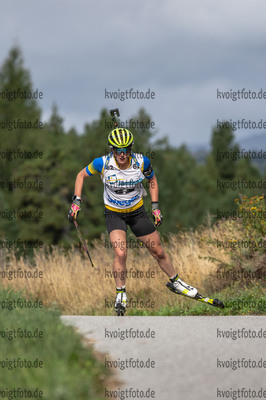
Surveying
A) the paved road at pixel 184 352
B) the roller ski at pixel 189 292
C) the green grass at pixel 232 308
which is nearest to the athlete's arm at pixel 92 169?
the roller ski at pixel 189 292

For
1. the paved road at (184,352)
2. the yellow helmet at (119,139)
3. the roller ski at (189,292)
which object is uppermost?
the yellow helmet at (119,139)

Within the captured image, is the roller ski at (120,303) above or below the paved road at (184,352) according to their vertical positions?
above

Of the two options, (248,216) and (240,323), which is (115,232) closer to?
(240,323)

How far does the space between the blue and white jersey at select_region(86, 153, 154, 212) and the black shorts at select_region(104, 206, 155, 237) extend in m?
0.08

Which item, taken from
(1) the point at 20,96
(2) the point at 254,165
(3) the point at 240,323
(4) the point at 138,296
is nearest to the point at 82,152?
(1) the point at 20,96

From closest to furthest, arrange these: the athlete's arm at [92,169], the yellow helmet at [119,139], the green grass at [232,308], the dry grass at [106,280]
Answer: the yellow helmet at [119,139]
the green grass at [232,308]
the athlete's arm at [92,169]
the dry grass at [106,280]

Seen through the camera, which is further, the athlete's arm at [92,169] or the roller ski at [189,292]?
the athlete's arm at [92,169]

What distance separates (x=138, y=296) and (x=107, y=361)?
6417 millimetres

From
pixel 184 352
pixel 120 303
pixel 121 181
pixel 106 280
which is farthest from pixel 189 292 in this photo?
pixel 106 280

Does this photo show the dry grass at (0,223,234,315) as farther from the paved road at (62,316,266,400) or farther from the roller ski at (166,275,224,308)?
the paved road at (62,316,266,400)

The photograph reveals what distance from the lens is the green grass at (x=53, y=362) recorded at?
A: 408cm

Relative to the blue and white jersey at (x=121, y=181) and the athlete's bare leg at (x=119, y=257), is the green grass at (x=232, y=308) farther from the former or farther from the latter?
the blue and white jersey at (x=121, y=181)

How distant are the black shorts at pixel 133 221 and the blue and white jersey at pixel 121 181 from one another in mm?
83

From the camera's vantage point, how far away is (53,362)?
181 inches
